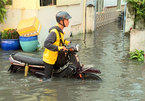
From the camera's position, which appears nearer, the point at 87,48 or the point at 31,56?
the point at 31,56

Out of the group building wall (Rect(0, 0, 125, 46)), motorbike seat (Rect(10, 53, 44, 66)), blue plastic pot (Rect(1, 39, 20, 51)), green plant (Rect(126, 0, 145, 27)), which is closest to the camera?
motorbike seat (Rect(10, 53, 44, 66))

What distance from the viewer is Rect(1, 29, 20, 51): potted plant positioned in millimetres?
9195

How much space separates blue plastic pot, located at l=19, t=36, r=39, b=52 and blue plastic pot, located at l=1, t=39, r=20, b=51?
1.29ft

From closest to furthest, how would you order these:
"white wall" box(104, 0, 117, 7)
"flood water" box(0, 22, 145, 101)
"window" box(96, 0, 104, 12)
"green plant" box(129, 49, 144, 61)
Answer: "flood water" box(0, 22, 145, 101) < "green plant" box(129, 49, 144, 61) < "window" box(96, 0, 104, 12) < "white wall" box(104, 0, 117, 7)

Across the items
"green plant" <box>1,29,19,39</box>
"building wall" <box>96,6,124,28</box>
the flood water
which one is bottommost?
the flood water

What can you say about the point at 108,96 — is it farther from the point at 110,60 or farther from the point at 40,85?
the point at 110,60

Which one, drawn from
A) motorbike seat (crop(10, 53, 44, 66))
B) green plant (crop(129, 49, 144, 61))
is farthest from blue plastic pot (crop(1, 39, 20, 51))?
green plant (crop(129, 49, 144, 61))

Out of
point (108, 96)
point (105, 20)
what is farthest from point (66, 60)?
point (105, 20)

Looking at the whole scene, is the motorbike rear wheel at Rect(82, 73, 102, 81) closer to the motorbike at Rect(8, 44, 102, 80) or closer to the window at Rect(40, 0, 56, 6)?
the motorbike at Rect(8, 44, 102, 80)

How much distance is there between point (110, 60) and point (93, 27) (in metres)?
6.38

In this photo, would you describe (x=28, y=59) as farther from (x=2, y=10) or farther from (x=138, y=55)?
(x=2, y=10)

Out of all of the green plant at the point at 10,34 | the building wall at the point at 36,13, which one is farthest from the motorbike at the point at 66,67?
the building wall at the point at 36,13

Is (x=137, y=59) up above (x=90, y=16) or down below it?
below

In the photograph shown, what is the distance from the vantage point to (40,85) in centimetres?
572
